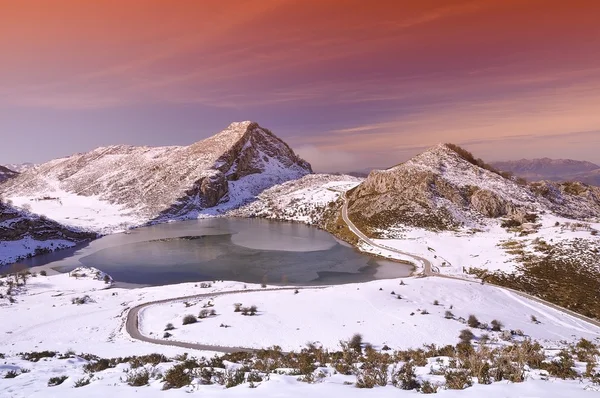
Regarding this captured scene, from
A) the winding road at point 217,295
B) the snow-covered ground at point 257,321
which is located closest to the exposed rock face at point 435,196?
the winding road at point 217,295

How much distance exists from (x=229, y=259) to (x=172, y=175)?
87084 mm

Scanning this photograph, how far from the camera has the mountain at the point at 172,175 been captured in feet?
378

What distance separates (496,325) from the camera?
25.4m

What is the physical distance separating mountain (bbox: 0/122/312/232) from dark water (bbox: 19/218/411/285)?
34.1 metres

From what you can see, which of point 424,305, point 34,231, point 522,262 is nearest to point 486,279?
point 522,262

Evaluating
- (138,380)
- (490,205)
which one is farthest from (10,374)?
(490,205)

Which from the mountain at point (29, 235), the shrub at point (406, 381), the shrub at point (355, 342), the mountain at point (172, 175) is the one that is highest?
the mountain at point (172, 175)

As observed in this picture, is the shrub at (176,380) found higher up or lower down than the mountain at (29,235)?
higher up

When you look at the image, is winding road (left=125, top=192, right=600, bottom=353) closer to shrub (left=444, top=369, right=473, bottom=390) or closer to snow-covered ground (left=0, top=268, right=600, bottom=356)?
snow-covered ground (left=0, top=268, right=600, bottom=356)

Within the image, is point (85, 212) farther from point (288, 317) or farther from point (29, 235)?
point (288, 317)

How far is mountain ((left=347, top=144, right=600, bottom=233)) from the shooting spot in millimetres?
68812

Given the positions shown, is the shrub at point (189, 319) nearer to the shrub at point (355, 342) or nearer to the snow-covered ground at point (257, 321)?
the snow-covered ground at point (257, 321)

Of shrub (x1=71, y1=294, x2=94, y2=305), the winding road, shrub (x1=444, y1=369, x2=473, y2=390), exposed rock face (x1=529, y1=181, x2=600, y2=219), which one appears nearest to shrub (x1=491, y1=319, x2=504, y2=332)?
the winding road

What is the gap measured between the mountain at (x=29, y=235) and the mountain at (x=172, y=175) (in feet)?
77.1
